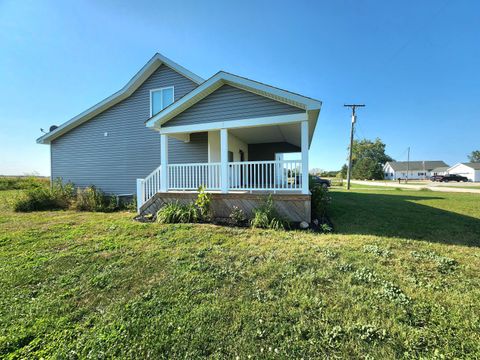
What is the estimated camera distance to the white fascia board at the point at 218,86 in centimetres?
575

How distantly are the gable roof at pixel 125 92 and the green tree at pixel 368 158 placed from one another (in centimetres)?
5571

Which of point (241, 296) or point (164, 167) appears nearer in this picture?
point (241, 296)

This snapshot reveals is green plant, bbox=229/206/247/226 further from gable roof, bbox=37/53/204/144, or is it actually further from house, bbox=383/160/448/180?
house, bbox=383/160/448/180

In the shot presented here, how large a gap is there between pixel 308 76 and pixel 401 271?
12.5 meters

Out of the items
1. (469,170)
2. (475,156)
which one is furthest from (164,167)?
(475,156)

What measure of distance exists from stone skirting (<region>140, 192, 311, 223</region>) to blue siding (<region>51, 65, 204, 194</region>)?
9.67 feet

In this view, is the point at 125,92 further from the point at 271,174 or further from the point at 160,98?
the point at 271,174

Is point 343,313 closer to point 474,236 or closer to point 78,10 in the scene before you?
point 474,236

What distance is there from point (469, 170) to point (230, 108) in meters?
74.0

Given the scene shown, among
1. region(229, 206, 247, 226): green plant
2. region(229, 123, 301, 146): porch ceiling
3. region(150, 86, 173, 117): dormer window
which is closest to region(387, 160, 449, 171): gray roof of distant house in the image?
region(229, 123, 301, 146): porch ceiling

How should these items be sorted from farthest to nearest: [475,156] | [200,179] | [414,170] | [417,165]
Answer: [475,156] < [417,165] < [414,170] < [200,179]

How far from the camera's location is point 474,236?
509 cm

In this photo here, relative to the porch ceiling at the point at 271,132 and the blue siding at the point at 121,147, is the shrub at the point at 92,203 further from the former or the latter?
the porch ceiling at the point at 271,132

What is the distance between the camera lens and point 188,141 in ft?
31.6
